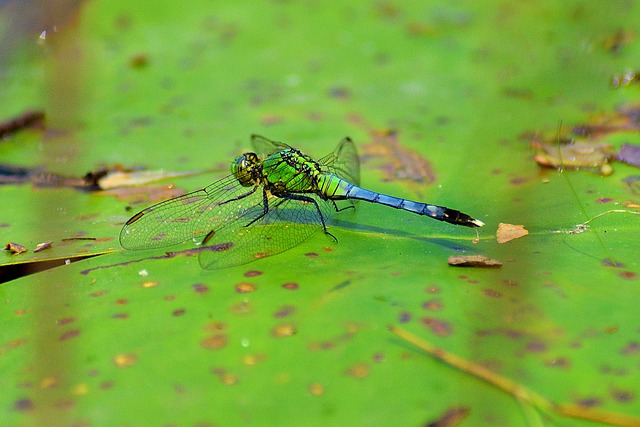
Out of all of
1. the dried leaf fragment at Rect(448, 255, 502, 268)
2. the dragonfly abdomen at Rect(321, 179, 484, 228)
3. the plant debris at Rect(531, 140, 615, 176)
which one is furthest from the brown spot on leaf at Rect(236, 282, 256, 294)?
the plant debris at Rect(531, 140, 615, 176)

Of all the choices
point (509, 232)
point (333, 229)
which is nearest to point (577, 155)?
point (509, 232)

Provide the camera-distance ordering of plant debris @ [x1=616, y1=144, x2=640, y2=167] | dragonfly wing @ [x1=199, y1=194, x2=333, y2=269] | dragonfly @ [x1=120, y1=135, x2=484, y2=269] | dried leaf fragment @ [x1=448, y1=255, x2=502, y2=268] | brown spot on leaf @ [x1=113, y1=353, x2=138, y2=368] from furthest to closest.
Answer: plant debris @ [x1=616, y1=144, x2=640, y2=167], dragonfly @ [x1=120, y1=135, x2=484, y2=269], dragonfly wing @ [x1=199, y1=194, x2=333, y2=269], dried leaf fragment @ [x1=448, y1=255, x2=502, y2=268], brown spot on leaf @ [x1=113, y1=353, x2=138, y2=368]

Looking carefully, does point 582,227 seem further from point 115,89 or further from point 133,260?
point 115,89

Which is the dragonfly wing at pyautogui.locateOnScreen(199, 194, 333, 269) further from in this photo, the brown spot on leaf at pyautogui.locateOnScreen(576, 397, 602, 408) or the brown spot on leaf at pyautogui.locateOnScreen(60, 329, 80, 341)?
the brown spot on leaf at pyautogui.locateOnScreen(576, 397, 602, 408)

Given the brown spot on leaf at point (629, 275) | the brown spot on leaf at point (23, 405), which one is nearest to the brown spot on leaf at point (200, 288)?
the brown spot on leaf at point (23, 405)

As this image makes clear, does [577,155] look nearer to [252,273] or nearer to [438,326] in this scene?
[438,326]

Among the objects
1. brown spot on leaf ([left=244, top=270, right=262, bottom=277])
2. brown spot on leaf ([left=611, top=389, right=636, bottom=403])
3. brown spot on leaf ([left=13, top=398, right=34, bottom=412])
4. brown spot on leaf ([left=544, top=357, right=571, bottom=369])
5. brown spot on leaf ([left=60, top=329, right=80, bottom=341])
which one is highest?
brown spot on leaf ([left=244, top=270, right=262, bottom=277])

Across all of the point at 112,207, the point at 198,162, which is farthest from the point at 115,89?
the point at 112,207
